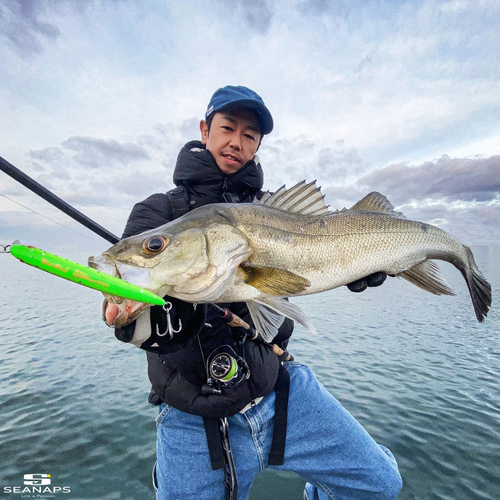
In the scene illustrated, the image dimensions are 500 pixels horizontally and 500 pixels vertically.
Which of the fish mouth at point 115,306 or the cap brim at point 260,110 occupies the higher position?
the cap brim at point 260,110

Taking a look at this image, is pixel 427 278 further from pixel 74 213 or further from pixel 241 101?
pixel 74 213

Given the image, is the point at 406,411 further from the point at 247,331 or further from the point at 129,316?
the point at 129,316

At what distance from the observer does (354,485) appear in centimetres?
285

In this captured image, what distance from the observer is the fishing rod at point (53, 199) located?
329 centimetres

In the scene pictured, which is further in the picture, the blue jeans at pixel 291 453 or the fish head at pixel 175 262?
the blue jeans at pixel 291 453

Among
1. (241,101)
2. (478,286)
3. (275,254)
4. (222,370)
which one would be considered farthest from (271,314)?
(478,286)

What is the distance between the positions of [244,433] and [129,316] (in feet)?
6.26

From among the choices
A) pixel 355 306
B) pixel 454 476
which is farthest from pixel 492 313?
pixel 454 476

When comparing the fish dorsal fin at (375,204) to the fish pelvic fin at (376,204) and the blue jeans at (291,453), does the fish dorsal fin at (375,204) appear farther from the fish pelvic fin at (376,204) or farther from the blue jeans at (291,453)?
the blue jeans at (291,453)

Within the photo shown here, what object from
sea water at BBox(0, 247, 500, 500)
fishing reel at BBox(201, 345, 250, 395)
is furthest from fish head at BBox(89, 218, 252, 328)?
sea water at BBox(0, 247, 500, 500)

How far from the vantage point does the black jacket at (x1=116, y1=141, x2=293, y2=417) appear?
2.31 meters

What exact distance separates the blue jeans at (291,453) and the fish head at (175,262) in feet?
4.91

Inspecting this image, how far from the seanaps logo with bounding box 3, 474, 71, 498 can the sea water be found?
0.05 m

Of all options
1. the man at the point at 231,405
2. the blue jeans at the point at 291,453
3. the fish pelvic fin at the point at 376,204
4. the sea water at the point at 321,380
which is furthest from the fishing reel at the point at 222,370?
the sea water at the point at 321,380
